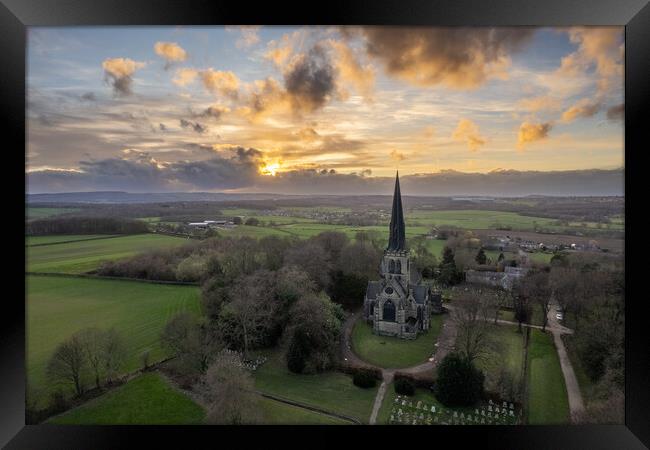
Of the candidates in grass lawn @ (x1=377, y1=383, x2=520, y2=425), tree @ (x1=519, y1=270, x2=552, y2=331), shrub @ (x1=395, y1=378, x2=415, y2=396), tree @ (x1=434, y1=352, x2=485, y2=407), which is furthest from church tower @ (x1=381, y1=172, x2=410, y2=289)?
grass lawn @ (x1=377, y1=383, x2=520, y2=425)

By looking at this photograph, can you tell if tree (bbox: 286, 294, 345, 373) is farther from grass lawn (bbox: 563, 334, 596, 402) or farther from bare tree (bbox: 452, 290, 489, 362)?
grass lawn (bbox: 563, 334, 596, 402)

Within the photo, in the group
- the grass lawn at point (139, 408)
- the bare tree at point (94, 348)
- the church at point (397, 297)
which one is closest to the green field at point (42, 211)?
the bare tree at point (94, 348)

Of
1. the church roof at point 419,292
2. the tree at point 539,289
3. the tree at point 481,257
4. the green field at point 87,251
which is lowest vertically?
the church roof at point 419,292

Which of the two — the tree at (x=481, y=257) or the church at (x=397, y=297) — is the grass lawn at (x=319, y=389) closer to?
the church at (x=397, y=297)

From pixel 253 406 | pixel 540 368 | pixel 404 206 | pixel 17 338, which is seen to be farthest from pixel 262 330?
pixel 540 368

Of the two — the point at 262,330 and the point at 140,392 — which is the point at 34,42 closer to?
the point at 140,392
